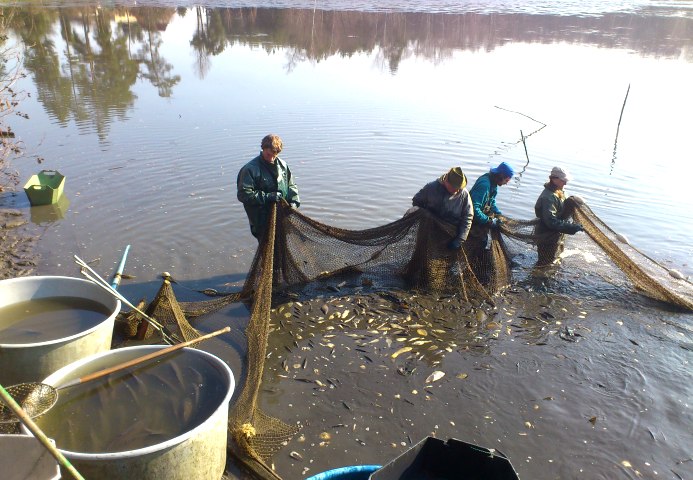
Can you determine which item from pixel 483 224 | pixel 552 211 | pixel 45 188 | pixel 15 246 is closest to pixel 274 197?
pixel 483 224

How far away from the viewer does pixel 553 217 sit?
7.63 metres

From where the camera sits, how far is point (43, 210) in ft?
32.8

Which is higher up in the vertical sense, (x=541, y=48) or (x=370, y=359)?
(x=541, y=48)

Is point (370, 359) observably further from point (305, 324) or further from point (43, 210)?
point (43, 210)

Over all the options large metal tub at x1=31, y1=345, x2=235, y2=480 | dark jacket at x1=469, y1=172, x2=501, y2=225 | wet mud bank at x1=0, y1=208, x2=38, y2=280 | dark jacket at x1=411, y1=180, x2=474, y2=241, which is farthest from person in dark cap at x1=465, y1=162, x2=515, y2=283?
wet mud bank at x1=0, y1=208, x2=38, y2=280

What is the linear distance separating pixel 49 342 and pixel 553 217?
21.5 ft

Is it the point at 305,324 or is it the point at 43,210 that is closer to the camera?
the point at 305,324

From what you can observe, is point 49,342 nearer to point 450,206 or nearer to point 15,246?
point 450,206

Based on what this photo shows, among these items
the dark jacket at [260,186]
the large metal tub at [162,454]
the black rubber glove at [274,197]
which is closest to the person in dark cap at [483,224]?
the dark jacket at [260,186]

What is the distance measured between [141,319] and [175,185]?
600 cm

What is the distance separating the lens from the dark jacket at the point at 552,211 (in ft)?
25.0

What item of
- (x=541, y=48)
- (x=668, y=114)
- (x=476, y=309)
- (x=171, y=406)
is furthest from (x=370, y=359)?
(x=541, y=48)

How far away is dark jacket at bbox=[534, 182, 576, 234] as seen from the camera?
7.62m

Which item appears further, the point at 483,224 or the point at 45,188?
the point at 45,188
